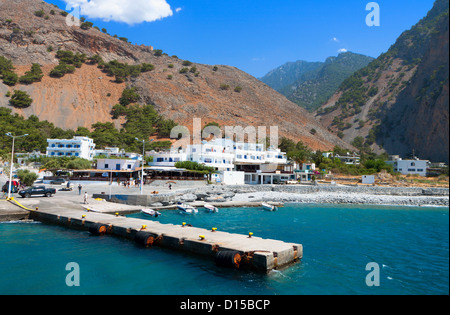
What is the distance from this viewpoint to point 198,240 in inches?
703

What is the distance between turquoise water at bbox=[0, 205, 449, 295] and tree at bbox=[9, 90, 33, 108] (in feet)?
323

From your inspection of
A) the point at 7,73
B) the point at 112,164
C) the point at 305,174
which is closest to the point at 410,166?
the point at 305,174

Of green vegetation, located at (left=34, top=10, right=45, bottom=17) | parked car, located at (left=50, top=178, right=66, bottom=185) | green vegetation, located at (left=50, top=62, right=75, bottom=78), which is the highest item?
green vegetation, located at (left=34, top=10, right=45, bottom=17)

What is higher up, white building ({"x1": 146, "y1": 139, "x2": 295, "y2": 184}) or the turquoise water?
white building ({"x1": 146, "y1": 139, "x2": 295, "y2": 184})

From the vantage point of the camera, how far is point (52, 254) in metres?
17.0

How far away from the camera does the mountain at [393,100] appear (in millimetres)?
112938

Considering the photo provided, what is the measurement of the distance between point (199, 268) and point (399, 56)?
207 m

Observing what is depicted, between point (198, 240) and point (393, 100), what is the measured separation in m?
162

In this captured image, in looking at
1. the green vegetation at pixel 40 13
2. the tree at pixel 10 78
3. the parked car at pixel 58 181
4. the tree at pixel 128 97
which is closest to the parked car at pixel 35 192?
the parked car at pixel 58 181

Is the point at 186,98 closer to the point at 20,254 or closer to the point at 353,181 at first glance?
the point at 353,181

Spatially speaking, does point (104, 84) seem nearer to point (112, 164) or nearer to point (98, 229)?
point (112, 164)

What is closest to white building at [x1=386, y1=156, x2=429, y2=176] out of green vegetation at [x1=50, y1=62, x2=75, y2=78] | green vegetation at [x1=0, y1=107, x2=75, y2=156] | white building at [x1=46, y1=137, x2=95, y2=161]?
white building at [x1=46, y1=137, x2=95, y2=161]

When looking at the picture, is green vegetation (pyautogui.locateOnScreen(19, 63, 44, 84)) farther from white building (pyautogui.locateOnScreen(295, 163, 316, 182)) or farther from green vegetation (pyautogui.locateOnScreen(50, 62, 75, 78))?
white building (pyautogui.locateOnScreen(295, 163, 316, 182))

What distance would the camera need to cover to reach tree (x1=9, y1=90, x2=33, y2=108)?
103625 mm
